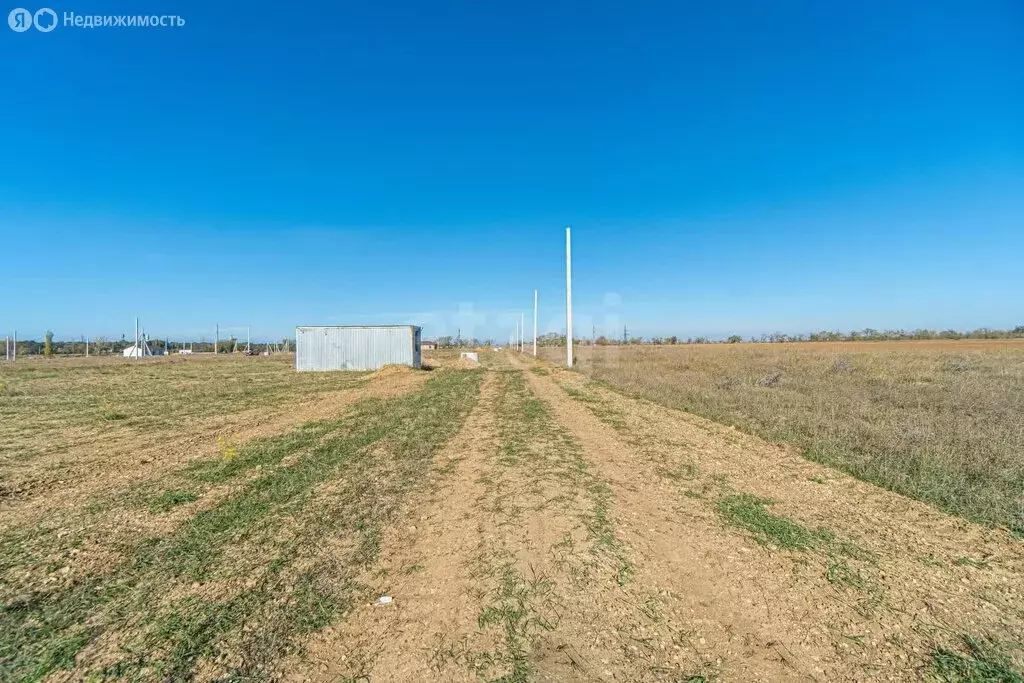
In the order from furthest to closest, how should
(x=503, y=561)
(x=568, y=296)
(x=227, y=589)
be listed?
(x=568, y=296) < (x=503, y=561) < (x=227, y=589)

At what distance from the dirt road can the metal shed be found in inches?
988

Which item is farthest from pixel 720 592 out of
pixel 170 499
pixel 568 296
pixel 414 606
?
pixel 568 296

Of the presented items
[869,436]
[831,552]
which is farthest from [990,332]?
[831,552]

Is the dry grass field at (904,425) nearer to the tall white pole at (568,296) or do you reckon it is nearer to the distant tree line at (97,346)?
the tall white pole at (568,296)

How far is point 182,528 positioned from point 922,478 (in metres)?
8.29

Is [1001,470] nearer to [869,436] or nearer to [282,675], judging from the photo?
[869,436]

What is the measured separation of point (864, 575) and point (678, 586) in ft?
4.78

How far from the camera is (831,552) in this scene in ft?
12.8

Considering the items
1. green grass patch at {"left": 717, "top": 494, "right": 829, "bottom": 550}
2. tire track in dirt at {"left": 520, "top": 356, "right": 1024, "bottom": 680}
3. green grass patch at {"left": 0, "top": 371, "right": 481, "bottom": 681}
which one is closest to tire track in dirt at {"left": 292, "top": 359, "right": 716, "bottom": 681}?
green grass patch at {"left": 0, "top": 371, "right": 481, "bottom": 681}

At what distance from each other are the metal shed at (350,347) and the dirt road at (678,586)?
A: 25.1 m

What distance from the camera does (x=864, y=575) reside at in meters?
3.53

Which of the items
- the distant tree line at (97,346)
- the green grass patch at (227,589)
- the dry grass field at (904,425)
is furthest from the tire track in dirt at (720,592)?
the distant tree line at (97,346)

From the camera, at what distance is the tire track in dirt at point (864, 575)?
274 centimetres

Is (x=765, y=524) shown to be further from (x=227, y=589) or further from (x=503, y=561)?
(x=227, y=589)
